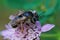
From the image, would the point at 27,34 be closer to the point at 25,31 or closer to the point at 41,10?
the point at 25,31

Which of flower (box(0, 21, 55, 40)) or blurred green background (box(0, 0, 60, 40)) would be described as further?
blurred green background (box(0, 0, 60, 40))

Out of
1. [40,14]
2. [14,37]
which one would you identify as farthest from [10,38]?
[40,14]

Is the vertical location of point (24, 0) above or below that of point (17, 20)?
above

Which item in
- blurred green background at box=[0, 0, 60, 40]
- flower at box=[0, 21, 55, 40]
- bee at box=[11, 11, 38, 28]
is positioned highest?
blurred green background at box=[0, 0, 60, 40]

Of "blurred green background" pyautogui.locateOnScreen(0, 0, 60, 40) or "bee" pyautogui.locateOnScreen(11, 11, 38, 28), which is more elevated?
"blurred green background" pyautogui.locateOnScreen(0, 0, 60, 40)

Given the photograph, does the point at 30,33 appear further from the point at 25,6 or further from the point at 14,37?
the point at 25,6

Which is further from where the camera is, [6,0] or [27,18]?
[6,0]
